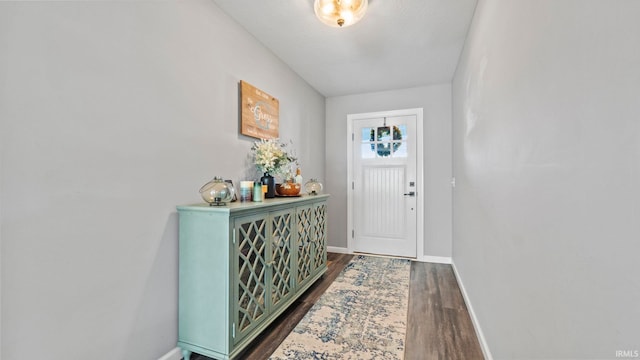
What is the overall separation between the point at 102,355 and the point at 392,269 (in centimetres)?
288

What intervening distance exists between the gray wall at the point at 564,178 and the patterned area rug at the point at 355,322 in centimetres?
71

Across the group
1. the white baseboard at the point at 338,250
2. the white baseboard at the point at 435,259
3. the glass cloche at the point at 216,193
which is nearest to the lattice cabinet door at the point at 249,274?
the glass cloche at the point at 216,193

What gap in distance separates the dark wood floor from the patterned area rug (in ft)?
0.23


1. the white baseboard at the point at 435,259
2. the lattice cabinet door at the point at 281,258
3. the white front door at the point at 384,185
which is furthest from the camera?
the white front door at the point at 384,185

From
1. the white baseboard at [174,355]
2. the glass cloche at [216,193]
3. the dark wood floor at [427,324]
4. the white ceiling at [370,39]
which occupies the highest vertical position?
the white ceiling at [370,39]

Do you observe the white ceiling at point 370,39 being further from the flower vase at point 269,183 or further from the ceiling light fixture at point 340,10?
the flower vase at point 269,183

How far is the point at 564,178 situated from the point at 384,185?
319 cm

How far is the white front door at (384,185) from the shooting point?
3822mm

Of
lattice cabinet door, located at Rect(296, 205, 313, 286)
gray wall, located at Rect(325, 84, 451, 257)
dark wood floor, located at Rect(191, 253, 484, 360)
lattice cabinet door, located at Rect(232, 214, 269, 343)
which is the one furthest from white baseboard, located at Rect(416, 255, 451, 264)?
lattice cabinet door, located at Rect(232, 214, 269, 343)

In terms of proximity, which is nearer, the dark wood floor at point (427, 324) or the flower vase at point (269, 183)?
the dark wood floor at point (427, 324)

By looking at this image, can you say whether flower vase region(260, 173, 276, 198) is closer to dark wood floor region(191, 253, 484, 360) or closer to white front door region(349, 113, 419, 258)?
dark wood floor region(191, 253, 484, 360)

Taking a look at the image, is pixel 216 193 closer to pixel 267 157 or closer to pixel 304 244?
pixel 267 157

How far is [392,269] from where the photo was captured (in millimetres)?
3348

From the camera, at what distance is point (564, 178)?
778 mm
